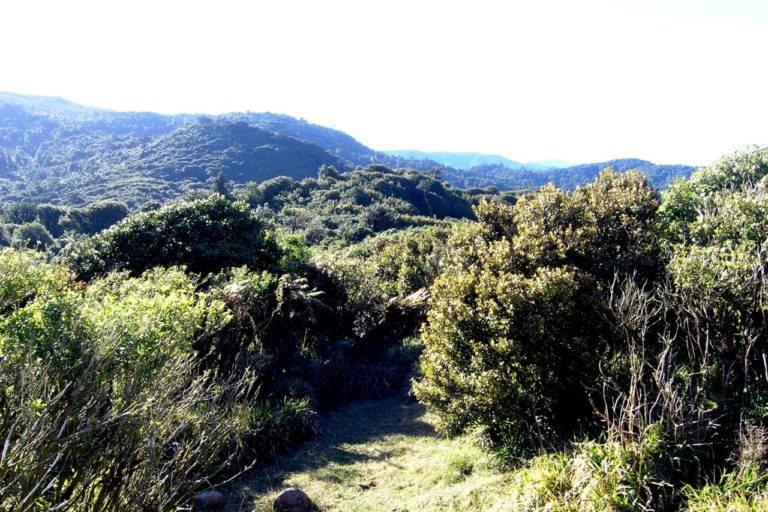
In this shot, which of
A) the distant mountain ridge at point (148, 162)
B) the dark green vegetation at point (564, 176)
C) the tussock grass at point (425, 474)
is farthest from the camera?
the dark green vegetation at point (564, 176)

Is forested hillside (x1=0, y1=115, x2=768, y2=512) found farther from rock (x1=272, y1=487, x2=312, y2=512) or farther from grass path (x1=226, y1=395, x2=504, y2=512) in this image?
rock (x1=272, y1=487, x2=312, y2=512)

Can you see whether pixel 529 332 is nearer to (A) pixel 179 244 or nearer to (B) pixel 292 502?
(B) pixel 292 502

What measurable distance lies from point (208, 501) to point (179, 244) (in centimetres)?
886

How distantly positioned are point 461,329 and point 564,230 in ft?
9.59

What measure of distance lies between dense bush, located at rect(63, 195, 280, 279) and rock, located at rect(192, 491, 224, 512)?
7.51 meters

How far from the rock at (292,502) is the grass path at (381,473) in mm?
213

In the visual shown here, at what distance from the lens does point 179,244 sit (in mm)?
13570

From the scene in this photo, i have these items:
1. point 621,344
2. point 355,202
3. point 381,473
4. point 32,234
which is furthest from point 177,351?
point 355,202

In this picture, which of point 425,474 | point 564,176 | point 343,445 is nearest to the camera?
point 425,474

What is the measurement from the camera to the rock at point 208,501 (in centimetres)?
632

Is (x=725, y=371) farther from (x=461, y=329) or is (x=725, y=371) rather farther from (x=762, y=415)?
(x=461, y=329)

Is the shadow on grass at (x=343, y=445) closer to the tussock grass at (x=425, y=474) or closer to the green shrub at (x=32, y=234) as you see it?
the tussock grass at (x=425, y=474)

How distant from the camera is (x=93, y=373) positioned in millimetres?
3820

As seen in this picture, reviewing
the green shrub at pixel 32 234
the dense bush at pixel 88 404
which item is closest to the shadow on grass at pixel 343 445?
the dense bush at pixel 88 404
